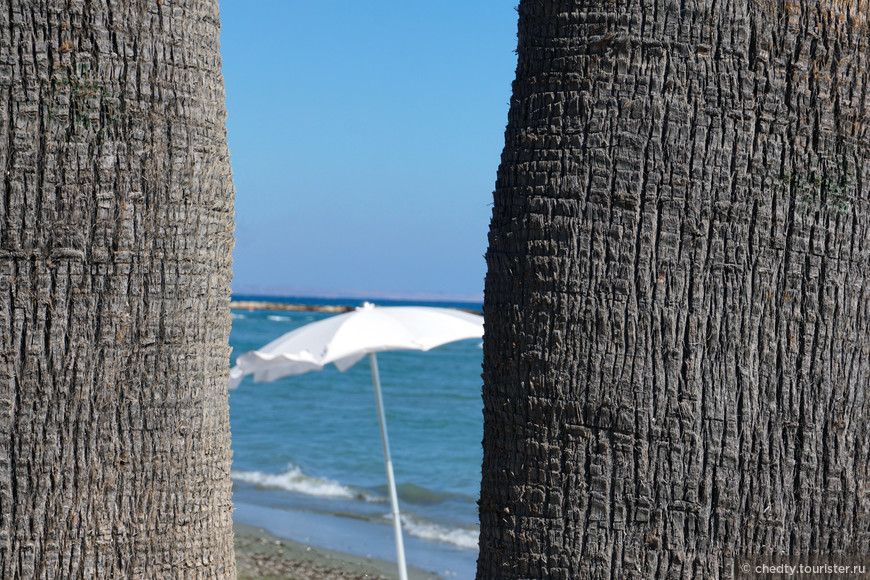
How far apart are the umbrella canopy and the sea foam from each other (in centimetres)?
620

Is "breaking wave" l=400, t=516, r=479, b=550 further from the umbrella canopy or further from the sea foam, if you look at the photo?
the umbrella canopy

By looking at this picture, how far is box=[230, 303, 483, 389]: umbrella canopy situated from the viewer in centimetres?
636

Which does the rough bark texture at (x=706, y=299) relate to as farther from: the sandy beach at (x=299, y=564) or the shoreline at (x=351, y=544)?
the sandy beach at (x=299, y=564)

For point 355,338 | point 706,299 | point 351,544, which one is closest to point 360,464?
point 351,544

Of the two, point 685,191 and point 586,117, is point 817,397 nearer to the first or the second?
point 685,191

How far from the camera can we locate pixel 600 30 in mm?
1934

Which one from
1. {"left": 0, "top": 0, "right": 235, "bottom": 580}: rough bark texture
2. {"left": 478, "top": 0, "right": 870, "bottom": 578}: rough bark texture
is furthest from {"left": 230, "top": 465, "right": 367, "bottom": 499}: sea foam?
{"left": 478, "top": 0, "right": 870, "bottom": 578}: rough bark texture

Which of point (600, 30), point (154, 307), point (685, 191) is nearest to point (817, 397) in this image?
point (685, 191)

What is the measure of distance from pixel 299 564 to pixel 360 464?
18.7 feet

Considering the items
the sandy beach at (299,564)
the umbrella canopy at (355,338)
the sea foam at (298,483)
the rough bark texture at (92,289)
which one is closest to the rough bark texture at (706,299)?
the rough bark texture at (92,289)

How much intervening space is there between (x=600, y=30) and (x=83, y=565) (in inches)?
87.2

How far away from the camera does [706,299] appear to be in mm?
1850

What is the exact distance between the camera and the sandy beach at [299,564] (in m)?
8.57

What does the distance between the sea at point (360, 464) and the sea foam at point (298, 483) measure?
0.06 feet
